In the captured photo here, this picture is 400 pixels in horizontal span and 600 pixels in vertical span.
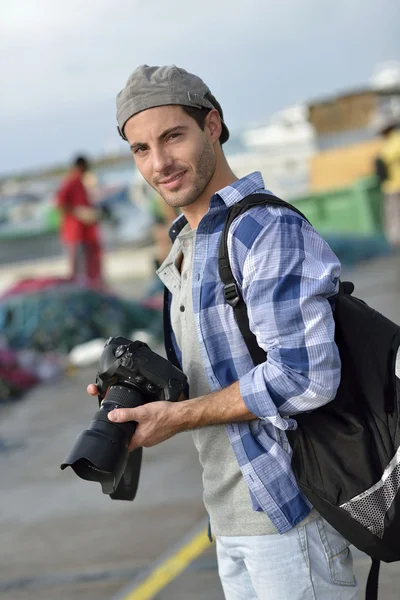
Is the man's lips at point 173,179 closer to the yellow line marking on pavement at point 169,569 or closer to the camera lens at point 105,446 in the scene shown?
the camera lens at point 105,446

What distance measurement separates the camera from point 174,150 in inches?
81.2

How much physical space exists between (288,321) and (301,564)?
1.86 feet

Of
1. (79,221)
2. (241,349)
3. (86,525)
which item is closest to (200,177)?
(241,349)

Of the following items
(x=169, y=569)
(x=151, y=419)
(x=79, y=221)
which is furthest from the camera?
(x=79, y=221)

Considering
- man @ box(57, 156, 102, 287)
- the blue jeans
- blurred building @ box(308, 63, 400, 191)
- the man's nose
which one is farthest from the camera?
blurred building @ box(308, 63, 400, 191)

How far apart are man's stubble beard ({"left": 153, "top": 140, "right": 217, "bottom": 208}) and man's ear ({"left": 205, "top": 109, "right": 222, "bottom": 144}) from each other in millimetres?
49

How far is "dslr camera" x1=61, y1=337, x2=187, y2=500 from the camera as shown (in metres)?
1.88

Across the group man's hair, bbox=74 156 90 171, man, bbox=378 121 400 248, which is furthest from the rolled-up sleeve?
man, bbox=378 121 400 248

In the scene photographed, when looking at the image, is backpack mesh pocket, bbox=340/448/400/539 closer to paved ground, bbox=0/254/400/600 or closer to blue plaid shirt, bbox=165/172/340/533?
blue plaid shirt, bbox=165/172/340/533

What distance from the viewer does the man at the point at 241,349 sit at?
183 cm

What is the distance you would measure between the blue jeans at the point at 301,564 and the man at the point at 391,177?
12.3m

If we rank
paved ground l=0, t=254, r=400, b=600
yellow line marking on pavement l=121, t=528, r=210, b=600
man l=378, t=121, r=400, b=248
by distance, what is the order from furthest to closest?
man l=378, t=121, r=400, b=248, paved ground l=0, t=254, r=400, b=600, yellow line marking on pavement l=121, t=528, r=210, b=600

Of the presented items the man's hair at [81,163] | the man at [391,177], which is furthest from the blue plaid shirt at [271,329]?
the man at [391,177]

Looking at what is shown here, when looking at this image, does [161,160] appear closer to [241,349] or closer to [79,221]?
[241,349]
